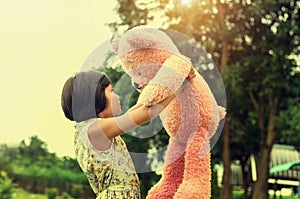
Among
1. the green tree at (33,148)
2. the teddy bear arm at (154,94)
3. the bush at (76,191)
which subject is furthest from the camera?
the green tree at (33,148)

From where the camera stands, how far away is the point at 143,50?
101 inches

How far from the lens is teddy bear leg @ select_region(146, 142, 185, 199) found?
2588mm

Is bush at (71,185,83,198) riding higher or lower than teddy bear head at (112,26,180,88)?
higher

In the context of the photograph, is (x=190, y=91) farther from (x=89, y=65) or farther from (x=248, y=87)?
(x=248, y=87)

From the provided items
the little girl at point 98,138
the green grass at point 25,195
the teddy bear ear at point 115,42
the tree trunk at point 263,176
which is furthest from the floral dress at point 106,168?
the green grass at point 25,195

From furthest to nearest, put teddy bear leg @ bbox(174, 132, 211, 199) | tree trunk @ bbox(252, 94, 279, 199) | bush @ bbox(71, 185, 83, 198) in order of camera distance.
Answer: bush @ bbox(71, 185, 83, 198)
tree trunk @ bbox(252, 94, 279, 199)
teddy bear leg @ bbox(174, 132, 211, 199)

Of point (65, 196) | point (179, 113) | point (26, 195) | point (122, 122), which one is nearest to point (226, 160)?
point (65, 196)

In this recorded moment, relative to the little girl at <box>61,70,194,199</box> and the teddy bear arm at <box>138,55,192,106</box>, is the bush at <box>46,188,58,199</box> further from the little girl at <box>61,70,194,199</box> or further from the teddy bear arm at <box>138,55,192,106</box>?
the teddy bear arm at <box>138,55,192,106</box>

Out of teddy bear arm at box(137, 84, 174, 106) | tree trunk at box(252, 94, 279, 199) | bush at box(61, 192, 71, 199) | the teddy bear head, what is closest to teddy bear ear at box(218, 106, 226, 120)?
the teddy bear head

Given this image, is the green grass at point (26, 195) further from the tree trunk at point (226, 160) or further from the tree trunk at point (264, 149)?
the tree trunk at point (264, 149)

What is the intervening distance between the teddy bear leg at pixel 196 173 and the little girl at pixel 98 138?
23 cm

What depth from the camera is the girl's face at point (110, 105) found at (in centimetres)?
251

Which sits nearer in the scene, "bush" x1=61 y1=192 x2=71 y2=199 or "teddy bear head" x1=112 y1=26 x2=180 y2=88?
"teddy bear head" x1=112 y1=26 x2=180 y2=88

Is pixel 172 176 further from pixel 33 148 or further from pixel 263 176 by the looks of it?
pixel 33 148
